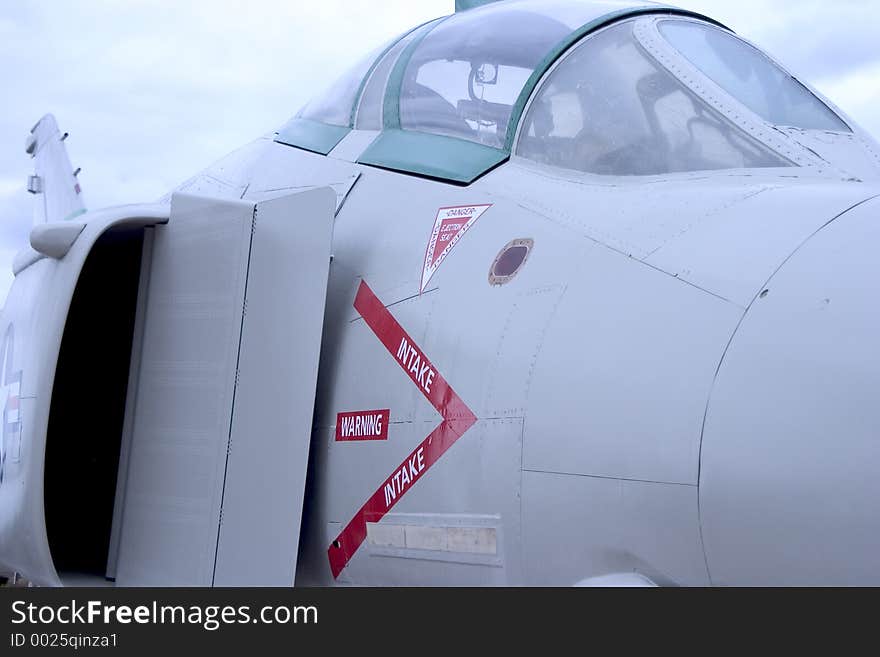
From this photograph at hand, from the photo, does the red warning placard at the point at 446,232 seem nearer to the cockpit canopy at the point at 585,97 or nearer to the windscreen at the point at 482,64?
the cockpit canopy at the point at 585,97

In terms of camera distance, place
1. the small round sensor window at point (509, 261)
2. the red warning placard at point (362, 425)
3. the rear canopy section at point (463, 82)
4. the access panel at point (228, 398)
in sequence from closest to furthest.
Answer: the small round sensor window at point (509, 261), the red warning placard at point (362, 425), the access panel at point (228, 398), the rear canopy section at point (463, 82)

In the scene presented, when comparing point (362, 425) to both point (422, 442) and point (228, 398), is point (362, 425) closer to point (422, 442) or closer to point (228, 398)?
point (422, 442)

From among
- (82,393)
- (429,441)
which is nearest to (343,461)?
(429,441)

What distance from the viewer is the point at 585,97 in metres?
4.45

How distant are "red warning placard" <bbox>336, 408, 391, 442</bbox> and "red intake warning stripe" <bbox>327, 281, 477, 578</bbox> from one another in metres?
0.21

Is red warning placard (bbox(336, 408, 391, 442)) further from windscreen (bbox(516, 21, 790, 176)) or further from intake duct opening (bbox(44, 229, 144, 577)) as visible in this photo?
intake duct opening (bbox(44, 229, 144, 577))

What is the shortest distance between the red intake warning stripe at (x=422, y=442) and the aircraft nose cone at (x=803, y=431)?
1.13 m

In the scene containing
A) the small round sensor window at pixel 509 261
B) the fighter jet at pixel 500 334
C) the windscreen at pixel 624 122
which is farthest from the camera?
the windscreen at pixel 624 122

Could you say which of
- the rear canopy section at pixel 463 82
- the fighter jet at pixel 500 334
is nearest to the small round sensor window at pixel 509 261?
the fighter jet at pixel 500 334

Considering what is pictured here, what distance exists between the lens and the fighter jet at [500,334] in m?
2.83

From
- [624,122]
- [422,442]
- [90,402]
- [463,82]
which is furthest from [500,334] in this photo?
[90,402]

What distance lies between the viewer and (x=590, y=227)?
12.2ft

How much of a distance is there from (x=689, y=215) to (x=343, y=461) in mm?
1873
